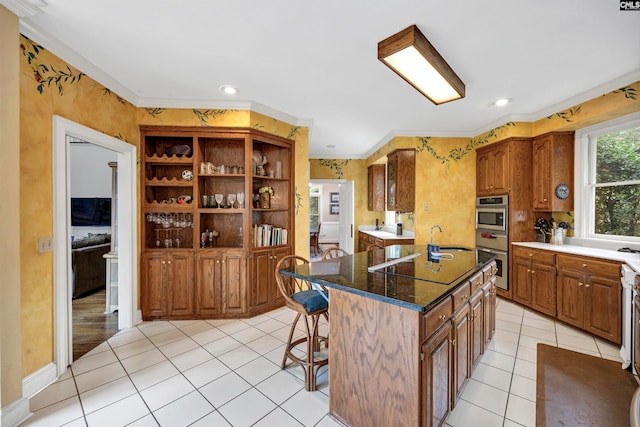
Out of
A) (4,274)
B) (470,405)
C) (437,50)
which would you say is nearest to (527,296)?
(470,405)

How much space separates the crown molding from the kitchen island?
2.33m

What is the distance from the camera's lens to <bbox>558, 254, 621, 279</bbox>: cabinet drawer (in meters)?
2.54

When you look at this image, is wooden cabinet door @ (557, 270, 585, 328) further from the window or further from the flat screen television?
the flat screen television

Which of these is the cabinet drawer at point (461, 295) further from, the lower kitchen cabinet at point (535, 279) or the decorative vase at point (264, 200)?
the decorative vase at point (264, 200)

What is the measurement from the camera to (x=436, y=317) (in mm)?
1423

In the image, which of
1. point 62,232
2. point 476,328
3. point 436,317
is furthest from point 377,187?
point 62,232

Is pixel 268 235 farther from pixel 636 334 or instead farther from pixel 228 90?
pixel 636 334

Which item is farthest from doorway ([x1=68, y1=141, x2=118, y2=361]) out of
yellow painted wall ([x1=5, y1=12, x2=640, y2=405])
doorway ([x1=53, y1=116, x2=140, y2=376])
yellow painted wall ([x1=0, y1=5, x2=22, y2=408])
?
yellow painted wall ([x1=0, y1=5, x2=22, y2=408])

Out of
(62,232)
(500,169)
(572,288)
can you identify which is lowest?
(572,288)

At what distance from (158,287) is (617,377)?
4389 millimetres

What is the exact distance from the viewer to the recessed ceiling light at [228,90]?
2.80 metres

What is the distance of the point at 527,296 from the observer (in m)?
3.46

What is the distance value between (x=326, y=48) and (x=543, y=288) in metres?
3.64

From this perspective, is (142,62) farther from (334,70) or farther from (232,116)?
(334,70)
